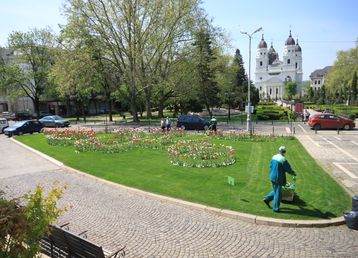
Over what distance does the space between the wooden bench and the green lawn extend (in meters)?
5.00

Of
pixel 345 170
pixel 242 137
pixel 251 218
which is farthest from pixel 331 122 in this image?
pixel 251 218

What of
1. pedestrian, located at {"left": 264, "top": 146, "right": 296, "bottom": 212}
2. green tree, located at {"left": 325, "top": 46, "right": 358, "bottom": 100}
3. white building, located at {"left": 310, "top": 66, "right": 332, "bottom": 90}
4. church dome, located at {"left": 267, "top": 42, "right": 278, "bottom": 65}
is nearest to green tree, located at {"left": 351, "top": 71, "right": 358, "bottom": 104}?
green tree, located at {"left": 325, "top": 46, "right": 358, "bottom": 100}

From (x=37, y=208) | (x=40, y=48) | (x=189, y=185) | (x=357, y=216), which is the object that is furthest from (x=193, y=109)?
(x=37, y=208)

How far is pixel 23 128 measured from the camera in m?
32.4

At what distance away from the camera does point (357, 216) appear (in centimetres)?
832

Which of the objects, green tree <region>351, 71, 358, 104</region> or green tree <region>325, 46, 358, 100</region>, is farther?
green tree <region>325, 46, 358, 100</region>

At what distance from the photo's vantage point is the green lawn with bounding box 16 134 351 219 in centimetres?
998

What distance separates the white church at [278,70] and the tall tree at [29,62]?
12007 cm

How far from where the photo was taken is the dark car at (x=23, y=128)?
31647mm

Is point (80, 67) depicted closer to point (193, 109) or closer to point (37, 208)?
point (193, 109)

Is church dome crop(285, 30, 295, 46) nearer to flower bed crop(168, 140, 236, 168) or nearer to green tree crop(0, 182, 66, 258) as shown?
flower bed crop(168, 140, 236, 168)

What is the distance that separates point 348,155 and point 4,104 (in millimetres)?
76954

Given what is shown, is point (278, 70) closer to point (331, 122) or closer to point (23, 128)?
point (331, 122)

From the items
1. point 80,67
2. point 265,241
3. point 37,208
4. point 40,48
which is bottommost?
point 265,241
